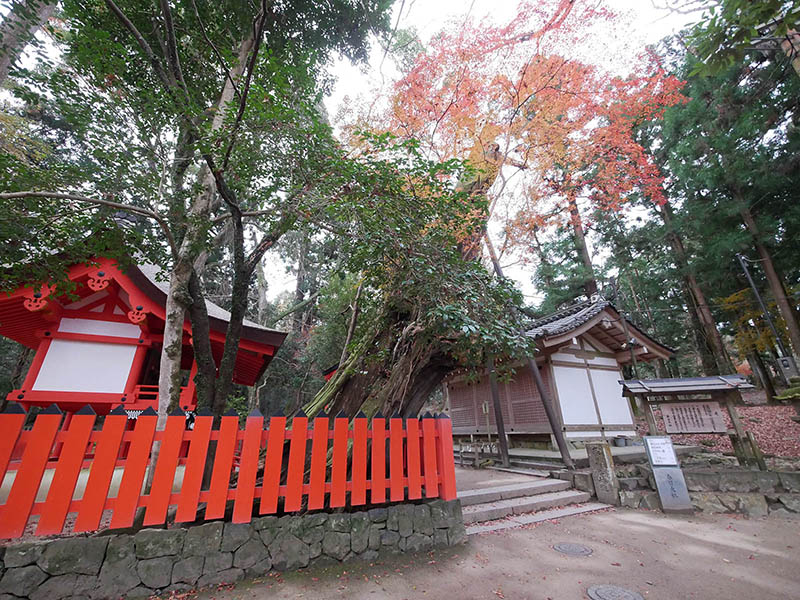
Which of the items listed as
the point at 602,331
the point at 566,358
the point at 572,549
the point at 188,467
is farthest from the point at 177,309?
the point at 602,331

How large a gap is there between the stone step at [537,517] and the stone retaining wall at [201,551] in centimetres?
95

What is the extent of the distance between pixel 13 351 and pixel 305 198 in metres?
22.1

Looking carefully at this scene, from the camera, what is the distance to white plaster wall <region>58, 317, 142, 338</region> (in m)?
6.84

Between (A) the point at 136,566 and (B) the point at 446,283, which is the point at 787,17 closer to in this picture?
(B) the point at 446,283

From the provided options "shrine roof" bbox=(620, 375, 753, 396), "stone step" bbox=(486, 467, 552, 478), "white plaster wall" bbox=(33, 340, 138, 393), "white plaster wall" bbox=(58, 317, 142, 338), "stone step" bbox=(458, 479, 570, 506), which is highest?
"white plaster wall" bbox=(58, 317, 142, 338)

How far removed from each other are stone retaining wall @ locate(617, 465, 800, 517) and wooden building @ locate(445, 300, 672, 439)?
3.30 meters

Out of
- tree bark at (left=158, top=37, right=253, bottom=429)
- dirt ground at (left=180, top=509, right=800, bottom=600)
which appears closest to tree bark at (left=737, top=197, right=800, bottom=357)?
dirt ground at (left=180, top=509, right=800, bottom=600)

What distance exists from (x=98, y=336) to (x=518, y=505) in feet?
28.9

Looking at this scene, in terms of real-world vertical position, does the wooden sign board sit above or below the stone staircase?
above

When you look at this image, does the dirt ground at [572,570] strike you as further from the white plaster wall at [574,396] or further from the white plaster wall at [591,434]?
the white plaster wall at [574,396]

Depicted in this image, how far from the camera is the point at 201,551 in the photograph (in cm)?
305

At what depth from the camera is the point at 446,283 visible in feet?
14.1

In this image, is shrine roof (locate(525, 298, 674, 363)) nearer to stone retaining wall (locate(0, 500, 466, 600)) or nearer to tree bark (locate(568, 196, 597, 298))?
tree bark (locate(568, 196, 597, 298))

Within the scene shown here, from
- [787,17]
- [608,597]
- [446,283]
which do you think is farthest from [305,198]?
[608,597]
